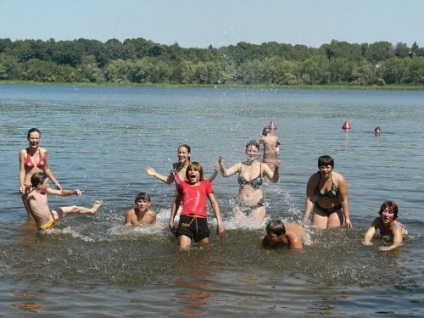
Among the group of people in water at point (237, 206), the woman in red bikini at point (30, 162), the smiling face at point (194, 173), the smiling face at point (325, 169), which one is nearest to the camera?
the smiling face at point (194, 173)

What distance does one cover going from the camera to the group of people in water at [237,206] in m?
11.0

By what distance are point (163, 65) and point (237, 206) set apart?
133 meters

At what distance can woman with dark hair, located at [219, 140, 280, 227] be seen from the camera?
12.5 m

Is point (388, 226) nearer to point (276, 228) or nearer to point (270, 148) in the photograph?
point (276, 228)

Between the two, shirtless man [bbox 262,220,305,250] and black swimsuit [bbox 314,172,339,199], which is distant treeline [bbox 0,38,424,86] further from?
shirtless man [bbox 262,220,305,250]

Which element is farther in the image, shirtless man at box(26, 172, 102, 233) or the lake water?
shirtless man at box(26, 172, 102, 233)

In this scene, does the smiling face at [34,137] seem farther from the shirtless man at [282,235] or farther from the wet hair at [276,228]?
the wet hair at [276,228]

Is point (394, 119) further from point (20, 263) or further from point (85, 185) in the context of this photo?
point (20, 263)

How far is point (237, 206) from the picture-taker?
12938 millimetres

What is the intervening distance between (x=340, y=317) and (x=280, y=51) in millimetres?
147299

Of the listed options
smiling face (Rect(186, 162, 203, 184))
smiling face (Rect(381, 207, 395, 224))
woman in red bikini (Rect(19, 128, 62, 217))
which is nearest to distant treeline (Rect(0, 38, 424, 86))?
woman in red bikini (Rect(19, 128, 62, 217))

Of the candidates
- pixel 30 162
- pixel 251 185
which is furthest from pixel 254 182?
pixel 30 162

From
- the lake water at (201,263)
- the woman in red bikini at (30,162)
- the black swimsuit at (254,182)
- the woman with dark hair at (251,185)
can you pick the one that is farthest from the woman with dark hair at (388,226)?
the woman in red bikini at (30,162)

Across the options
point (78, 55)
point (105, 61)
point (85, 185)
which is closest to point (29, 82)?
point (78, 55)
